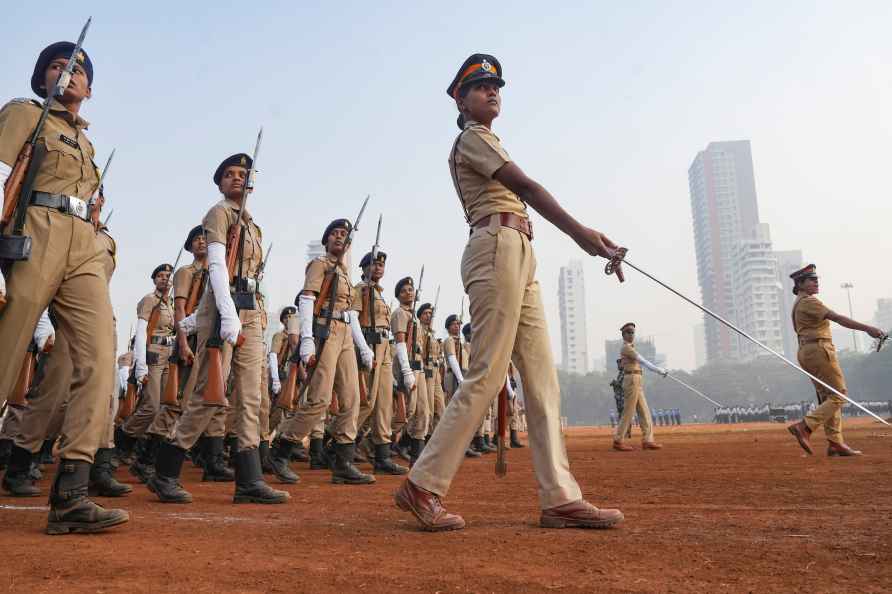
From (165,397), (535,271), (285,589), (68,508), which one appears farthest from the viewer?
(165,397)

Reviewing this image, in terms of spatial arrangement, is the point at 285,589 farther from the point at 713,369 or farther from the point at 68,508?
the point at 713,369

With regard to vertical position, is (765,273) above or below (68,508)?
above

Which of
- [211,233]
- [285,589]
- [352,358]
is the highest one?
[211,233]

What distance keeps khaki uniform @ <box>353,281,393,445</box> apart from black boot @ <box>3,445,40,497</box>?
3.53m

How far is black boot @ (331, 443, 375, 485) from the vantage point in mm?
6660

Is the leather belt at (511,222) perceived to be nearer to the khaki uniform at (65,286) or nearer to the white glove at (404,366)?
the khaki uniform at (65,286)

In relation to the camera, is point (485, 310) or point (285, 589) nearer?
point (285, 589)

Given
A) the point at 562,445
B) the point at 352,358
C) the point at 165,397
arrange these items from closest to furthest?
the point at 562,445 → the point at 165,397 → the point at 352,358

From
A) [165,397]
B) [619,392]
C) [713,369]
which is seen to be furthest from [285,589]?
[713,369]

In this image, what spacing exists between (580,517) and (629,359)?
10.1m

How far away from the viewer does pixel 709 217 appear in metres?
160

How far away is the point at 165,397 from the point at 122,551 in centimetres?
321

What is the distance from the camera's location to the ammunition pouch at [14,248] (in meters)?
3.24

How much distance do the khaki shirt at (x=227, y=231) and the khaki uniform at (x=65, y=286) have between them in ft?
4.54
